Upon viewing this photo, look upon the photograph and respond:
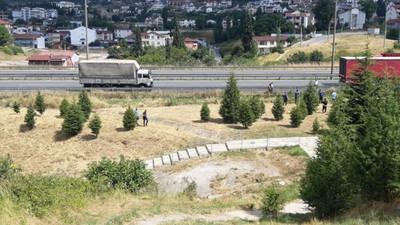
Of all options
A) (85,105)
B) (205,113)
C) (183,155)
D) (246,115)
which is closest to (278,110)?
(246,115)

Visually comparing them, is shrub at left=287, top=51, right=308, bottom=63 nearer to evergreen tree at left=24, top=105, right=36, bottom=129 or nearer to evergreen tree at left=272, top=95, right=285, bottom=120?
evergreen tree at left=272, top=95, right=285, bottom=120

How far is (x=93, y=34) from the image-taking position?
14550 cm

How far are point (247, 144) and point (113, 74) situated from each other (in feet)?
59.7

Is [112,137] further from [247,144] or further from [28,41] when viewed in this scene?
[28,41]

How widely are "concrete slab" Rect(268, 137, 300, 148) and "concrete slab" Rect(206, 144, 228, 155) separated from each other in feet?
7.98

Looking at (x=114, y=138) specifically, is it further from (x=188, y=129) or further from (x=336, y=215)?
(x=336, y=215)

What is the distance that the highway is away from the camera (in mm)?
35484

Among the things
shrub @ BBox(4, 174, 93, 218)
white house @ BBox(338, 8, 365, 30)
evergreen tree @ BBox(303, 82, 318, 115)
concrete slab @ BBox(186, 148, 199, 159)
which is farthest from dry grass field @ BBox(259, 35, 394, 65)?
shrub @ BBox(4, 174, 93, 218)

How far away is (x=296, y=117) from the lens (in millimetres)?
25406

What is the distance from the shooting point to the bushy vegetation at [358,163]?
1160 cm

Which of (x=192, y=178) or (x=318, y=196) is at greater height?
(x=318, y=196)

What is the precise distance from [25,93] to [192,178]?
67.7 feet

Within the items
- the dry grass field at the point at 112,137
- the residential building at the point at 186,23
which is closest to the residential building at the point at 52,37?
the residential building at the point at 186,23

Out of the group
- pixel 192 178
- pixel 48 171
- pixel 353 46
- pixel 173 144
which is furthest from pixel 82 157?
pixel 353 46
